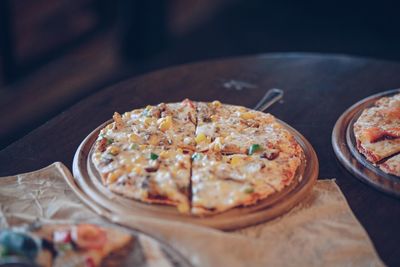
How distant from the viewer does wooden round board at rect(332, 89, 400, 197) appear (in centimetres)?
223

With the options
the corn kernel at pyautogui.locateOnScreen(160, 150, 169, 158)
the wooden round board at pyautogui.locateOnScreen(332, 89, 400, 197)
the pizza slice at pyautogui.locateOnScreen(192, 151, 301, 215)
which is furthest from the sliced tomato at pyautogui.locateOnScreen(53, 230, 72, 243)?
the wooden round board at pyautogui.locateOnScreen(332, 89, 400, 197)

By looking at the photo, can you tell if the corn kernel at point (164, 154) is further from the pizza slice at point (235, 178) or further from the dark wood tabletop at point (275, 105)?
the dark wood tabletop at point (275, 105)

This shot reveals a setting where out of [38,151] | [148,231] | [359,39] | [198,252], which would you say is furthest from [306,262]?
[359,39]

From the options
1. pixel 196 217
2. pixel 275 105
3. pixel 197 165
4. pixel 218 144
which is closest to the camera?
pixel 196 217

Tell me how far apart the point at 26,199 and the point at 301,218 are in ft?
3.53

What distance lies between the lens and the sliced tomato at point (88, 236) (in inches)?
70.9

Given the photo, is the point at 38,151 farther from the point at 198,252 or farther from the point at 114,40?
the point at 114,40

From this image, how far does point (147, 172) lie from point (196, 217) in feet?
0.98

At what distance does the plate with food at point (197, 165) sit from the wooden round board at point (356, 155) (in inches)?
5.8

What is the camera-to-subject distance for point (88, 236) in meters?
1.83

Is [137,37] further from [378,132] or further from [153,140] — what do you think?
[378,132]

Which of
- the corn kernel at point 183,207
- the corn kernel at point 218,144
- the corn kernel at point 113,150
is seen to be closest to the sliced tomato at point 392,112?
the corn kernel at point 218,144

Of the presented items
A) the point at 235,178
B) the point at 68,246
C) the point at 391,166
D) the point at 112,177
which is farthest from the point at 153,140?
the point at 391,166

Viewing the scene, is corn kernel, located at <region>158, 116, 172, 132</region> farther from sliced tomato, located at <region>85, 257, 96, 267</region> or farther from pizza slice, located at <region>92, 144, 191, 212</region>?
sliced tomato, located at <region>85, 257, 96, 267</region>
